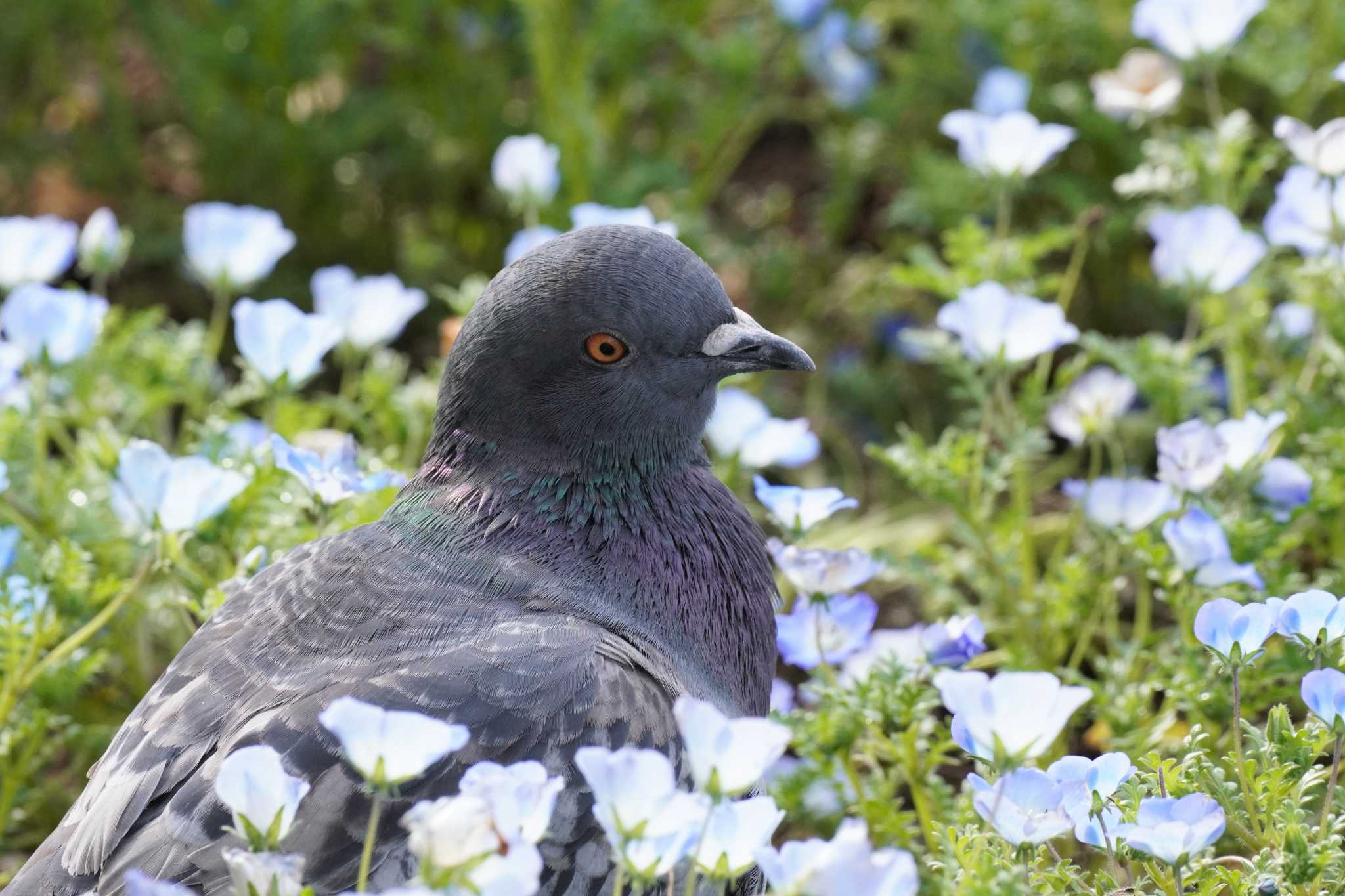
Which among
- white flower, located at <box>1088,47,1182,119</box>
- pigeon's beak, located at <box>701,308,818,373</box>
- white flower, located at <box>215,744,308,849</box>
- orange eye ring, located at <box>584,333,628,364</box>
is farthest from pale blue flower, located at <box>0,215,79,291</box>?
white flower, located at <box>1088,47,1182,119</box>

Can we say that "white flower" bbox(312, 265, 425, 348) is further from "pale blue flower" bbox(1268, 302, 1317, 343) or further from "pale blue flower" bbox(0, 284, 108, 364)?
"pale blue flower" bbox(1268, 302, 1317, 343)

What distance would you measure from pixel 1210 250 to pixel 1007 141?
1.58ft

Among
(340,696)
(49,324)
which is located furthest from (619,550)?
(49,324)

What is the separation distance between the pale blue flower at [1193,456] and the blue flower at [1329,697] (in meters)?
0.75

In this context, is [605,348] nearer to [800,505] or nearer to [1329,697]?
[800,505]

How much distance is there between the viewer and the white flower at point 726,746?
5.82 feet

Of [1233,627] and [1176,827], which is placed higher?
[1233,627]

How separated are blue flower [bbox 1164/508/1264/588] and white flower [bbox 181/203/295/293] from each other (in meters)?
1.94

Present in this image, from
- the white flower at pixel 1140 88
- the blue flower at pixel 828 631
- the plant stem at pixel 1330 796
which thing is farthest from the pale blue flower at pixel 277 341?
the white flower at pixel 1140 88

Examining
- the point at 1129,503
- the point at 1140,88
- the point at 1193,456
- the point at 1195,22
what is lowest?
the point at 1129,503

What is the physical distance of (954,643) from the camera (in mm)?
2723

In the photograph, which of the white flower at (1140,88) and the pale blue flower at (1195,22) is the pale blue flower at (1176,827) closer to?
the pale blue flower at (1195,22)

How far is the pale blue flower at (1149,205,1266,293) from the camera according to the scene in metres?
3.22

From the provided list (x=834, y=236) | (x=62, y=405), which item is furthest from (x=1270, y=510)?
(x=62, y=405)
